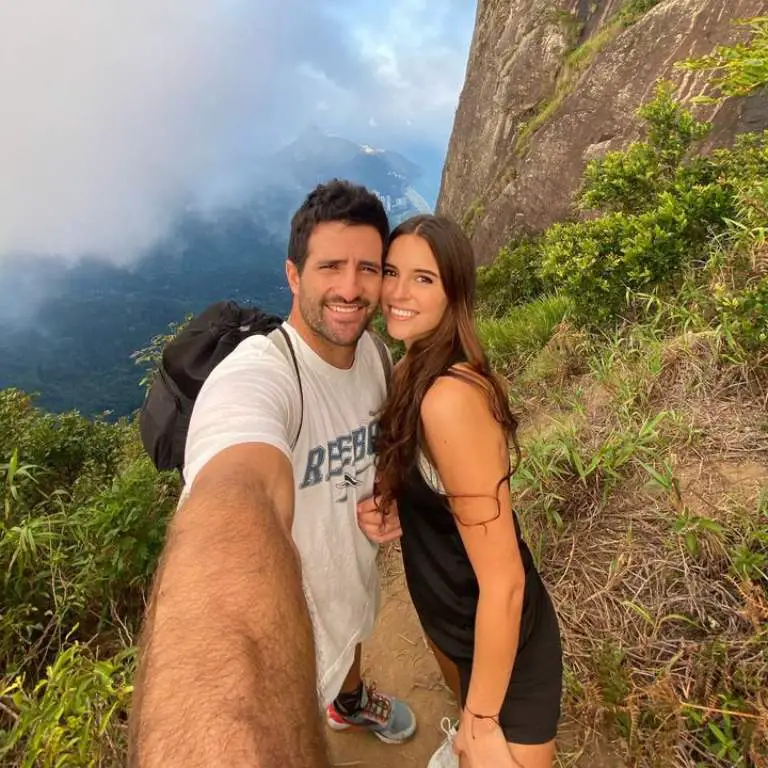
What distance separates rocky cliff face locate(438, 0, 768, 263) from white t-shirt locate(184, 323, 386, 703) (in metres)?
9.21

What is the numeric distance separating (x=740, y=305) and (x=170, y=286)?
113 metres

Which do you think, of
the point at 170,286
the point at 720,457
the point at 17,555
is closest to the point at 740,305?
the point at 720,457

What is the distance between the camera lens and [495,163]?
727 inches

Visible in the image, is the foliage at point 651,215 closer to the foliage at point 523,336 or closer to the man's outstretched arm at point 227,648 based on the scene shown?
the foliage at point 523,336

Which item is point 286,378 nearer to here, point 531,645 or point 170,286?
point 531,645

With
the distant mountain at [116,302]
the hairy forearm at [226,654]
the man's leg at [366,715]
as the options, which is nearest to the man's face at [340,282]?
the hairy forearm at [226,654]

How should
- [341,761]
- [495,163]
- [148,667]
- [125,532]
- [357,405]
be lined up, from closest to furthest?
[148,667], [357,405], [341,761], [125,532], [495,163]

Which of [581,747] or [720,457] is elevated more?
[720,457]

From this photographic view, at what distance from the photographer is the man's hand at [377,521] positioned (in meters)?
1.74

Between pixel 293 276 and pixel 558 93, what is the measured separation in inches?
687

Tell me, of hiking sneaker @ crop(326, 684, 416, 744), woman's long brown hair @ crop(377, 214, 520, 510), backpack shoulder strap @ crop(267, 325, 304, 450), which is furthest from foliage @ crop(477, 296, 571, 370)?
backpack shoulder strap @ crop(267, 325, 304, 450)

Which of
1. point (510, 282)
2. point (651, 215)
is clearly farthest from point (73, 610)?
point (510, 282)

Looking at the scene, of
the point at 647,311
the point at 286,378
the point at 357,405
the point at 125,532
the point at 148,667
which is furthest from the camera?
the point at 647,311

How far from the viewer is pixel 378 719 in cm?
247
